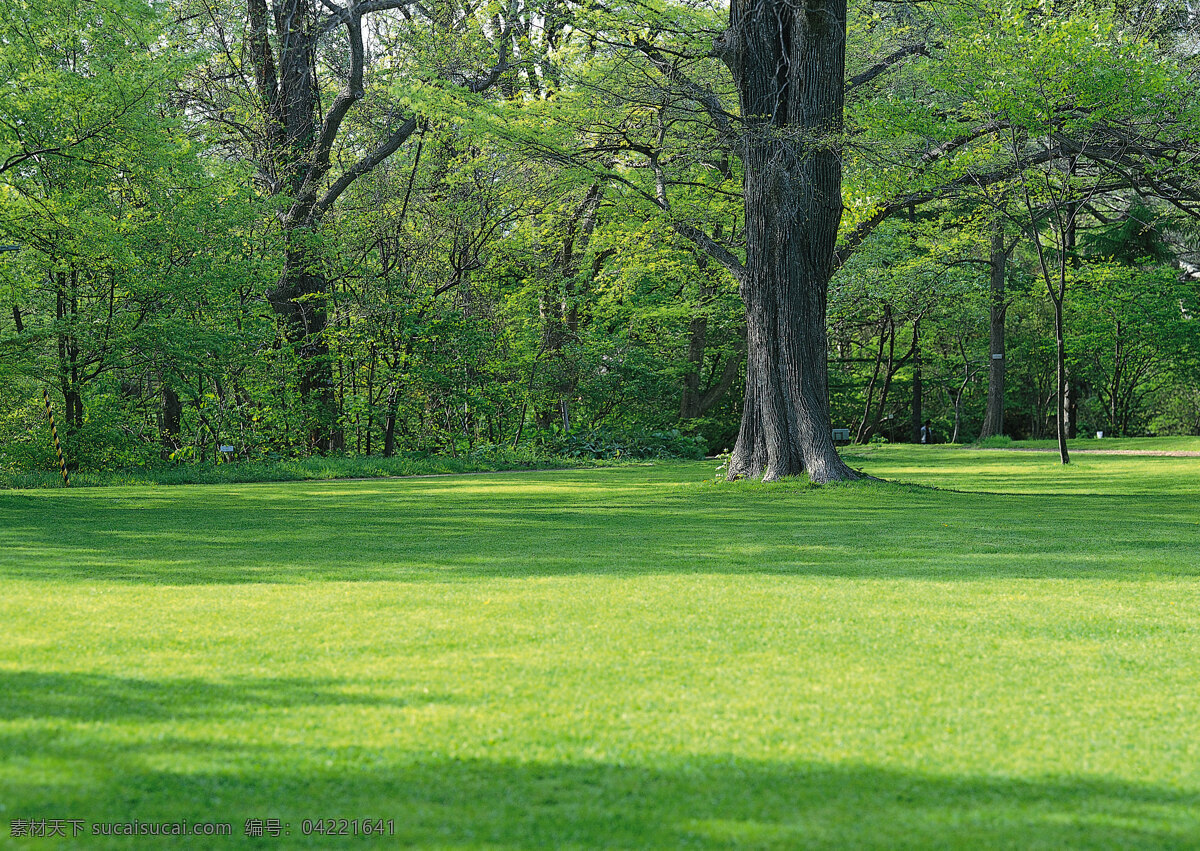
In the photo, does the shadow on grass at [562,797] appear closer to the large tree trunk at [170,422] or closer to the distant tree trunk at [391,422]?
the large tree trunk at [170,422]

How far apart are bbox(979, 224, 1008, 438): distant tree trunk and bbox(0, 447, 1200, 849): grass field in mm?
26105

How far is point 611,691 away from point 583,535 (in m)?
5.84

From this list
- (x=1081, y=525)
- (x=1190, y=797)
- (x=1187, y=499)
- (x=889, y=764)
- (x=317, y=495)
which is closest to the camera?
(x=1190, y=797)

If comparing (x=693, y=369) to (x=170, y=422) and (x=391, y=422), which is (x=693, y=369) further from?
(x=170, y=422)

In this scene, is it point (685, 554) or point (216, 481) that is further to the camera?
Result: point (216, 481)

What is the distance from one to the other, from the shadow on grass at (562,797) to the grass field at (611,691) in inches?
0.4

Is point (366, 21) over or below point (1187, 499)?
over

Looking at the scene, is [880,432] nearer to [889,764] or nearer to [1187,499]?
[1187,499]

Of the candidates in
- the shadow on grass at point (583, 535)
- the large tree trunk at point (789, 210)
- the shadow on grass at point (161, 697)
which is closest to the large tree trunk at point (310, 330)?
the shadow on grass at point (583, 535)

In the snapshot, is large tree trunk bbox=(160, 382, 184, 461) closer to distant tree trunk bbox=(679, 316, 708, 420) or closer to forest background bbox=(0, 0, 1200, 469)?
forest background bbox=(0, 0, 1200, 469)

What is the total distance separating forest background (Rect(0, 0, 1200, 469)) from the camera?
15.1 metres

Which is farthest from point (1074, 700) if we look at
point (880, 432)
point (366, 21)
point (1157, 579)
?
point (880, 432)

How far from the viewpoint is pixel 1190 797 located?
10.4ft

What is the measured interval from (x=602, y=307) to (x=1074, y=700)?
88.1ft
